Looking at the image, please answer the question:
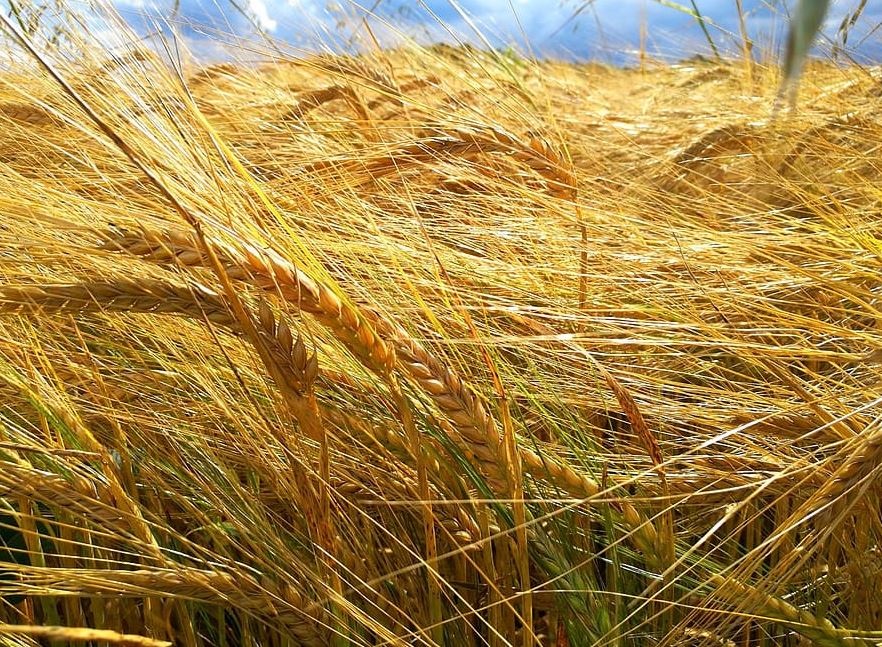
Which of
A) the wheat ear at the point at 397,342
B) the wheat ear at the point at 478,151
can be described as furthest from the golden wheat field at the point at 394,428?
the wheat ear at the point at 478,151

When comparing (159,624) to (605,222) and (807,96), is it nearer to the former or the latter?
(605,222)

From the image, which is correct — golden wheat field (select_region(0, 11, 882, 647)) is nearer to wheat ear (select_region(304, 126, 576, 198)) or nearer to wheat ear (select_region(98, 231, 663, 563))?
wheat ear (select_region(98, 231, 663, 563))

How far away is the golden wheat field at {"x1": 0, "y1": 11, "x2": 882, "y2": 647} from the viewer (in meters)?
0.65

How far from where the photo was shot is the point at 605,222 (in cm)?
119

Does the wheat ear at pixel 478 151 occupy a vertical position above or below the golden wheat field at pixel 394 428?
above

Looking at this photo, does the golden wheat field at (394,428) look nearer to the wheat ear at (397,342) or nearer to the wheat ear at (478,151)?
the wheat ear at (397,342)

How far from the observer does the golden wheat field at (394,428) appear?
2.13 ft

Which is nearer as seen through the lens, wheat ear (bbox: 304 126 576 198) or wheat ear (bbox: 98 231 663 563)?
wheat ear (bbox: 98 231 663 563)

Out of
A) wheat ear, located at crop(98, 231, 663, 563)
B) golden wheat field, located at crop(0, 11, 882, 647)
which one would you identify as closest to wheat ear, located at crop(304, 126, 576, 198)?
golden wheat field, located at crop(0, 11, 882, 647)

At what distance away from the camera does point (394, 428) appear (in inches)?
32.0

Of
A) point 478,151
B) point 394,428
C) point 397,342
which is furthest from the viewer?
point 478,151

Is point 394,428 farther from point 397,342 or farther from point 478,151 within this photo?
point 478,151

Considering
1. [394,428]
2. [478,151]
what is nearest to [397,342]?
[394,428]

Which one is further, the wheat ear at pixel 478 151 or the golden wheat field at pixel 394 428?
the wheat ear at pixel 478 151
